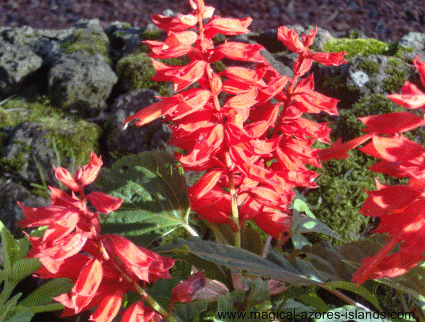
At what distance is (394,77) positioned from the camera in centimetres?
158

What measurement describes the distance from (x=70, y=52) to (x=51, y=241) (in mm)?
1816

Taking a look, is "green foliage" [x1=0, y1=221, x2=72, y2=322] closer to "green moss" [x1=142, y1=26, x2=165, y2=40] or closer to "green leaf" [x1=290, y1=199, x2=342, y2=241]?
"green leaf" [x1=290, y1=199, x2=342, y2=241]

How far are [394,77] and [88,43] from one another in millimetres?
1577

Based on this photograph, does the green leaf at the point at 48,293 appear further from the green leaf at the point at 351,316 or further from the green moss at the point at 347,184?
the green moss at the point at 347,184

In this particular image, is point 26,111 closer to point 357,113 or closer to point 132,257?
point 357,113

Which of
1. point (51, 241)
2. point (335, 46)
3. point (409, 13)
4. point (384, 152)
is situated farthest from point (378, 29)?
A: point (51, 241)

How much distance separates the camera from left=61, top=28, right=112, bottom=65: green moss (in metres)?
2.08

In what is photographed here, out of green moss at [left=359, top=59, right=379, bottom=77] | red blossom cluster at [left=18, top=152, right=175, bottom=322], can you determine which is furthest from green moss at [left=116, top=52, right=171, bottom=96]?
red blossom cluster at [left=18, top=152, right=175, bottom=322]

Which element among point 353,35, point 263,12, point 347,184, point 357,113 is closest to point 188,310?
point 347,184

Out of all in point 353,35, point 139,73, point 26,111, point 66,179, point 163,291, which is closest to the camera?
point 66,179

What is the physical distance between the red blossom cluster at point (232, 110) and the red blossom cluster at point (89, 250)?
0.16 meters

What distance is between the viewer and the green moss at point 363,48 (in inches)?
70.6

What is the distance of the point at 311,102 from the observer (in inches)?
26.8

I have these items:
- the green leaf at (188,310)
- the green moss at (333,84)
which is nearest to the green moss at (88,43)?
the green moss at (333,84)
